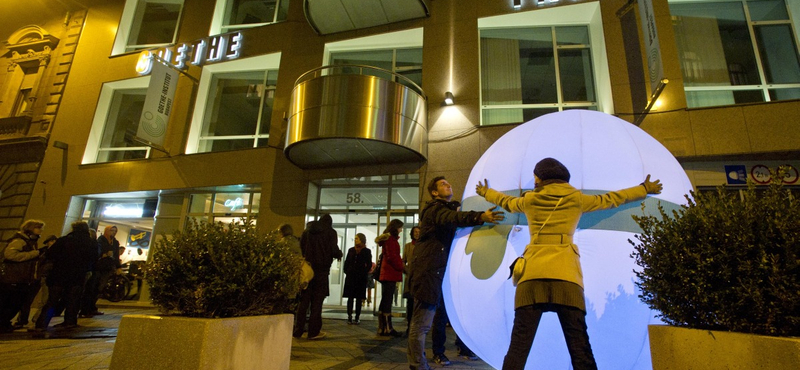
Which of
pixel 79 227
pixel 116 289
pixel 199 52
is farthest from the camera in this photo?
pixel 199 52

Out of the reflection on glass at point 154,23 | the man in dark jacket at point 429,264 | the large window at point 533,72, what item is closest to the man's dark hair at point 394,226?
the man in dark jacket at point 429,264

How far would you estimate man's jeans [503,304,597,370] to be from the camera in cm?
230

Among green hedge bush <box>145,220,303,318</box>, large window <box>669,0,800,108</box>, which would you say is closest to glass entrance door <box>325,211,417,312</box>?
large window <box>669,0,800,108</box>

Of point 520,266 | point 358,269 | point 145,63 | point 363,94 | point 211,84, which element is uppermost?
point 145,63

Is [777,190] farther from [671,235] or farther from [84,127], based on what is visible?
[84,127]

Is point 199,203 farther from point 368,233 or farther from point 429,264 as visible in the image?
point 429,264

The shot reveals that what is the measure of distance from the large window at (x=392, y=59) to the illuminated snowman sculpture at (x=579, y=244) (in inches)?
332

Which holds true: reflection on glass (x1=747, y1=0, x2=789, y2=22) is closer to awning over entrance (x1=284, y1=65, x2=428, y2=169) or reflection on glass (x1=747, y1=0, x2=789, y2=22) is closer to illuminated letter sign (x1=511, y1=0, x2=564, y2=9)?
illuminated letter sign (x1=511, y1=0, x2=564, y2=9)

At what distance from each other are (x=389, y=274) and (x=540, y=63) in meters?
7.27

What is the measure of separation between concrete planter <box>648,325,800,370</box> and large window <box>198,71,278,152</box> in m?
11.6

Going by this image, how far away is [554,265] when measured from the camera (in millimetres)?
2451

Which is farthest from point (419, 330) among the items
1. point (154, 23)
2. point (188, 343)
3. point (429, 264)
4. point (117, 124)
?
point (154, 23)

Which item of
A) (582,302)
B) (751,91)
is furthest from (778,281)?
(751,91)

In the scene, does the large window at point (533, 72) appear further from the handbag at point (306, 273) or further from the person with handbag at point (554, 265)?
the person with handbag at point (554, 265)
